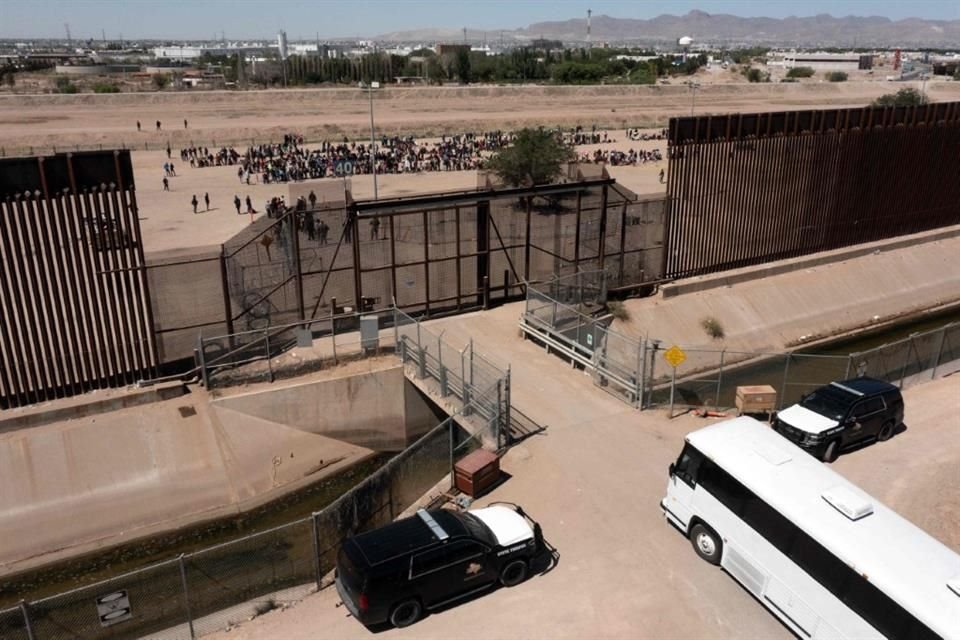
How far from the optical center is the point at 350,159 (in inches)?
2223

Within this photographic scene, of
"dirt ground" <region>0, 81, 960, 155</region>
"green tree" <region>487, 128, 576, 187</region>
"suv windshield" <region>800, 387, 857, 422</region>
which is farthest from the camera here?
"dirt ground" <region>0, 81, 960, 155</region>

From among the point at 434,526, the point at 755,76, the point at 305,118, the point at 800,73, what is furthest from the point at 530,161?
the point at 800,73

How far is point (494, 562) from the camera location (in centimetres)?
1198

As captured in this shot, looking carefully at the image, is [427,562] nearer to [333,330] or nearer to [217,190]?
[333,330]

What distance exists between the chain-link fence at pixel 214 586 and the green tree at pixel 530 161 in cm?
3088

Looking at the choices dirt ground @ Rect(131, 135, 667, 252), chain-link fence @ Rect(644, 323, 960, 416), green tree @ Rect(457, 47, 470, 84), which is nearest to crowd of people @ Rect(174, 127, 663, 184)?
dirt ground @ Rect(131, 135, 667, 252)

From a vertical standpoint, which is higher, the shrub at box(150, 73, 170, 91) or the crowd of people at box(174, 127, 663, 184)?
the shrub at box(150, 73, 170, 91)

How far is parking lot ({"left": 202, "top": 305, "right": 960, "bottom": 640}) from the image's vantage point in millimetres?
11664

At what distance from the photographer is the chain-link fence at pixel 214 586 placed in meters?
11.6

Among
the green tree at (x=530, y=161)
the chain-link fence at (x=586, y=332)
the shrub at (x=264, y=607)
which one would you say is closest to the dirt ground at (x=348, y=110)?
the green tree at (x=530, y=161)

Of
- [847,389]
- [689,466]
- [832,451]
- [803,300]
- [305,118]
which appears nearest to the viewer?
[689,466]

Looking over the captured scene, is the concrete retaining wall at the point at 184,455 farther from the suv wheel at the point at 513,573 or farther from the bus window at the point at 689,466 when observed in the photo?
the bus window at the point at 689,466

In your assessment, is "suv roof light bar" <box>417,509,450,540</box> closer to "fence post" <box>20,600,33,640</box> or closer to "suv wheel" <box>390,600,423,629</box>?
"suv wheel" <box>390,600,423,629</box>

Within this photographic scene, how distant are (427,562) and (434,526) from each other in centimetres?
57
